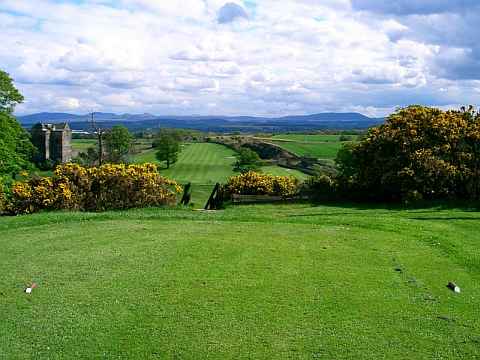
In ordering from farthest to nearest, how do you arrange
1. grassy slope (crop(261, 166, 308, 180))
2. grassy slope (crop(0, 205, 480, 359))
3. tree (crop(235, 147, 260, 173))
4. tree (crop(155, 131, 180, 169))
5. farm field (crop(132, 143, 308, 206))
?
tree (crop(155, 131, 180, 169))
tree (crop(235, 147, 260, 173))
farm field (crop(132, 143, 308, 206))
grassy slope (crop(261, 166, 308, 180))
grassy slope (crop(0, 205, 480, 359))

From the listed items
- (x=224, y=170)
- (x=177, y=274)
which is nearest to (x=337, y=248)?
(x=177, y=274)

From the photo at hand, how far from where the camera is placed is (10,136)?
1512 inches

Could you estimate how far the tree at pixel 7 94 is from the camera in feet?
129

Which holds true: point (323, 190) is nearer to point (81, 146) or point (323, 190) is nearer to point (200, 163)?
point (200, 163)

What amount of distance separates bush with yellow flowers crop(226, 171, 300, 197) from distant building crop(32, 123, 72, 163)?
52.6 m

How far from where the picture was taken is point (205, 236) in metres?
14.6

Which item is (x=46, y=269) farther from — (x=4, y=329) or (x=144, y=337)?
(x=144, y=337)

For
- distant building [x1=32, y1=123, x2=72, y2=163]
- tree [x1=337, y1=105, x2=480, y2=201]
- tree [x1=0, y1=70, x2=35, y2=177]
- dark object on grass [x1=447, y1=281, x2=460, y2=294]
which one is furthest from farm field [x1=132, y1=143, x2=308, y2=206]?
dark object on grass [x1=447, y1=281, x2=460, y2=294]

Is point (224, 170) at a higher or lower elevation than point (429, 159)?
lower

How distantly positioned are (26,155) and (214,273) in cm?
3576

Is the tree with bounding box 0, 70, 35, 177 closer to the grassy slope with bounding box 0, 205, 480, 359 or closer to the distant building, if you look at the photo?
the grassy slope with bounding box 0, 205, 480, 359

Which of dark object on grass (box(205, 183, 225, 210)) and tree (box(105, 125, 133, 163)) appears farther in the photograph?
tree (box(105, 125, 133, 163))

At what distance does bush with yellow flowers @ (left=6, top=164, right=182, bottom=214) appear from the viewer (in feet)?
70.8

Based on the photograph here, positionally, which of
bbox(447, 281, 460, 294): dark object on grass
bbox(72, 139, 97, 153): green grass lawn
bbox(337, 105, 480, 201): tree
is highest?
bbox(337, 105, 480, 201): tree
